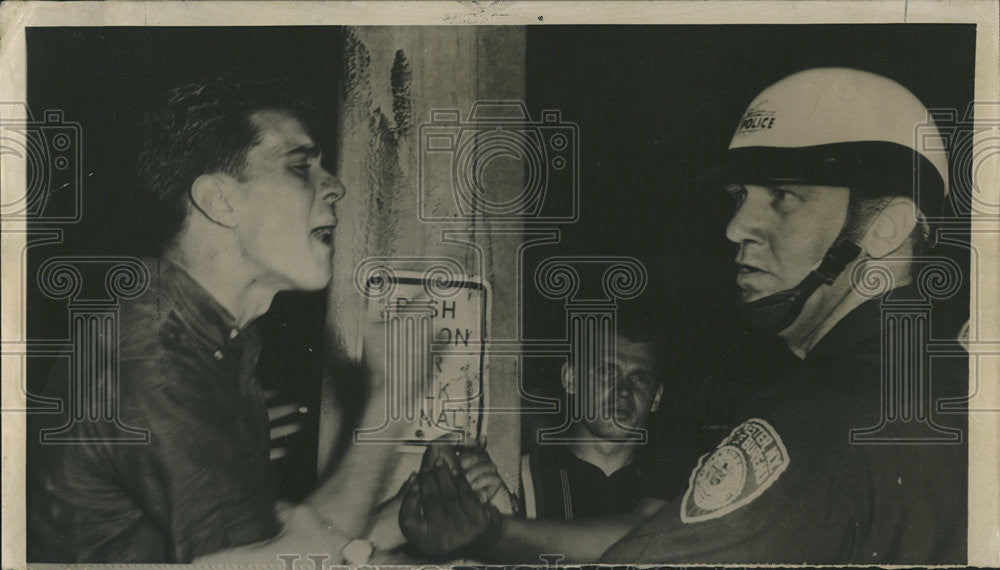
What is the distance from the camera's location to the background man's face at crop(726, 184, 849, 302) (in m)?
2.53

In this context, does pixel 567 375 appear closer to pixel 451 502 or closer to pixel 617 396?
pixel 617 396

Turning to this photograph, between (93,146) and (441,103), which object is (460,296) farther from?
(93,146)

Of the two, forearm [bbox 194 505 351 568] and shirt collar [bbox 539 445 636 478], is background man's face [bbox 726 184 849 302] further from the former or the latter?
forearm [bbox 194 505 351 568]

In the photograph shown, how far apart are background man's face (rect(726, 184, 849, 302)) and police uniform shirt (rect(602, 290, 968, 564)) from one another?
23 cm

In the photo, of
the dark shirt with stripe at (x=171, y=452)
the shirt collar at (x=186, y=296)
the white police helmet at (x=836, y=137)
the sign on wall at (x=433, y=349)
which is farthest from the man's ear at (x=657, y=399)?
the shirt collar at (x=186, y=296)

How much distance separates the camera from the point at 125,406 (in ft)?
8.40

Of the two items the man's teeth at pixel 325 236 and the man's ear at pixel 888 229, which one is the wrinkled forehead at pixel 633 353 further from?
the man's teeth at pixel 325 236

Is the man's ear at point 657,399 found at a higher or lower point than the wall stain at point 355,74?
lower

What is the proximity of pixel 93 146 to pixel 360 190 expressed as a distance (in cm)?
82

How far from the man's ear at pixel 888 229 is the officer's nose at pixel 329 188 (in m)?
1.57

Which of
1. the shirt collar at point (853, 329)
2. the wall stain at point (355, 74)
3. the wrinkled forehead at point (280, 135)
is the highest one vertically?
the wall stain at point (355, 74)

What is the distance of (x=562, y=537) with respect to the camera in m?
2.55

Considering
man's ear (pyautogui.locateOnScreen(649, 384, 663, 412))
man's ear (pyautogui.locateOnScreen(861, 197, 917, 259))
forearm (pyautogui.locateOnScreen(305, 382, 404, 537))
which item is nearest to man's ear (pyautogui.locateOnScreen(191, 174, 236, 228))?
forearm (pyautogui.locateOnScreen(305, 382, 404, 537))

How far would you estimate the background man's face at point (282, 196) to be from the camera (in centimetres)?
255
